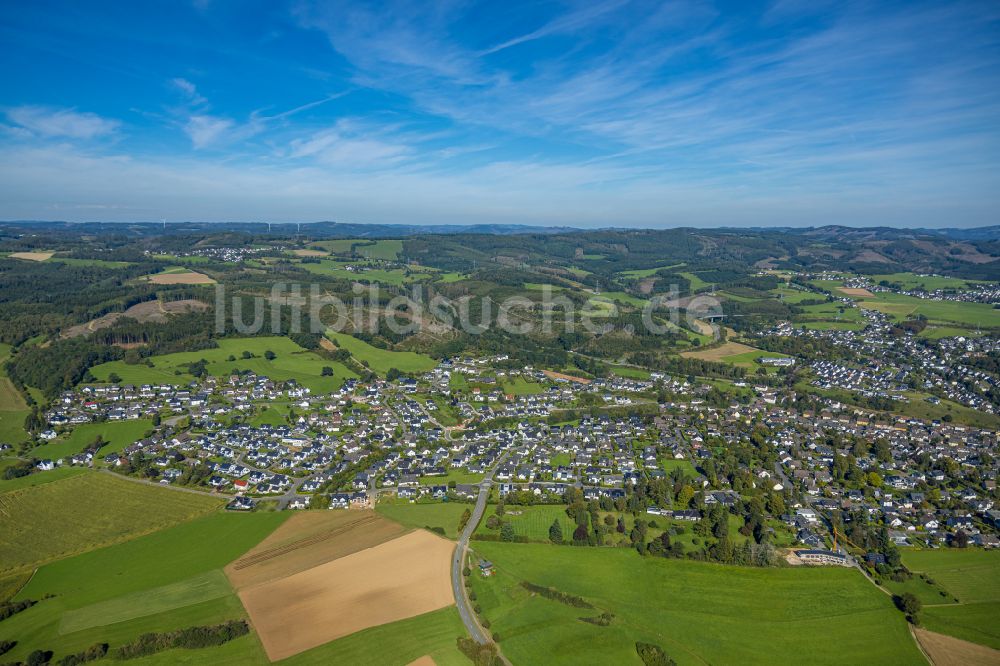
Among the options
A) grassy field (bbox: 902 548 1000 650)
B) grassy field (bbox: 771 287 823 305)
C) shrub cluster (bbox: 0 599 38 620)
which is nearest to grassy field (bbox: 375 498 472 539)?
shrub cluster (bbox: 0 599 38 620)

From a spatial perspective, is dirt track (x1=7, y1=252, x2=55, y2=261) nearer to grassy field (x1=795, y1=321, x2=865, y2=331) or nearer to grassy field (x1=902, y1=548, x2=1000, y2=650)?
grassy field (x1=795, y1=321, x2=865, y2=331)

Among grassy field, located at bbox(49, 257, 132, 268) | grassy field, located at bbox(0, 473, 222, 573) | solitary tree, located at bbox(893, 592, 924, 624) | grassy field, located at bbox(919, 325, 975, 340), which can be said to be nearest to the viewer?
solitary tree, located at bbox(893, 592, 924, 624)

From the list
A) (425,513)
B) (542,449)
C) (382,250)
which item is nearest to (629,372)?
(542,449)

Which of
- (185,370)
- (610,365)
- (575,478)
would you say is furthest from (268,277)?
(575,478)

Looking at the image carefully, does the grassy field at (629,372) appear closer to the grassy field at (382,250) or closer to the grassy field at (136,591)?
the grassy field at (136,591)

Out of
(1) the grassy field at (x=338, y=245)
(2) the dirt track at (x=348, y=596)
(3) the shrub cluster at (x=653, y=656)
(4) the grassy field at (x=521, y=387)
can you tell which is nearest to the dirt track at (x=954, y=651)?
(3) the shrub cluster at (x=653, y=656)

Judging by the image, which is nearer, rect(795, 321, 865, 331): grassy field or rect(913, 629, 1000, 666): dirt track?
rect(913, 629, 1000, 666): dirt track
